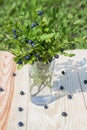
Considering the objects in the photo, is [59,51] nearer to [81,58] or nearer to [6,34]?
[6,34]

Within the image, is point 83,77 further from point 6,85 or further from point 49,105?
point 6,85

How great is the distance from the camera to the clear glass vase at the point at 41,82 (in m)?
1.83

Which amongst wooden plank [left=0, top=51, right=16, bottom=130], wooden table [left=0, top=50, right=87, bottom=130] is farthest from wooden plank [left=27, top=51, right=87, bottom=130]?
wooden plank [left=0, top=51, right=16, bottom=130]

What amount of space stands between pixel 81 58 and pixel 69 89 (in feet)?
1.23

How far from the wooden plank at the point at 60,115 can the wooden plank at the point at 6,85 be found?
0.38 ft

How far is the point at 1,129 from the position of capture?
5.71 feet

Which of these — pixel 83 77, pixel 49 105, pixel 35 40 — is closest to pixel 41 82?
pixel 49 105

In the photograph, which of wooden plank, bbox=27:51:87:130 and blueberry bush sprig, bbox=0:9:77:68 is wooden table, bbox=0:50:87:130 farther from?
blueberry bush sprig, bbox=0:9:77:68

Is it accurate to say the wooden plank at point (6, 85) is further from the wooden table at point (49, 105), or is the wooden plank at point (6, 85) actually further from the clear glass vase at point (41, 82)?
the clear glass vase at point (41, 82)

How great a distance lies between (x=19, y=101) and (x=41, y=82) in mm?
170

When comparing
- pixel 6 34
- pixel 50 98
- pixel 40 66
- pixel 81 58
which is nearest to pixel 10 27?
pixel 6 34

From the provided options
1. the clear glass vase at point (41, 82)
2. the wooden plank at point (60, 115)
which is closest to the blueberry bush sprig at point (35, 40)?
the clear glass vase at point (41, 82)

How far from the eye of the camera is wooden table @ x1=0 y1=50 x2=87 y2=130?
1771 mm

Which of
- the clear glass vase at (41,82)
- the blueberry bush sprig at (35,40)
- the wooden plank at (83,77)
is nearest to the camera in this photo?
the blueberry bush sprig at (35,40)
